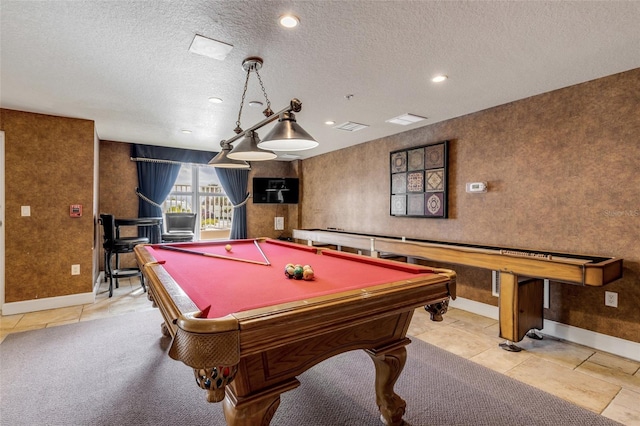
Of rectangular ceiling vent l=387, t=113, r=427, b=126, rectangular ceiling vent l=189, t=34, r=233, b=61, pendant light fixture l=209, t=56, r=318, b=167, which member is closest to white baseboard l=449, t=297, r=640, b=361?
rectangular ceiling vent l=387, t=113, r=427, b=126

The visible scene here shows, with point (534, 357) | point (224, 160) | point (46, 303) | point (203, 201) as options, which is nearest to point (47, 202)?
point (46, 303)

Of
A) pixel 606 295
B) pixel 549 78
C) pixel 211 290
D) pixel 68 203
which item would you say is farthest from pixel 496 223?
pixel 68 203

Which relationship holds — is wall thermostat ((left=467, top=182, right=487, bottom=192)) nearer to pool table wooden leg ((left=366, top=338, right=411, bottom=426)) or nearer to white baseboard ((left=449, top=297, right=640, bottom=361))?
white baseboard ((left=449, top=297, right=640, bottom=361))

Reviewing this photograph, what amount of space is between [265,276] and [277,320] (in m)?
0.83

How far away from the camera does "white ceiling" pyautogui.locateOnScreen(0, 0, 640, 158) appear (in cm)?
186

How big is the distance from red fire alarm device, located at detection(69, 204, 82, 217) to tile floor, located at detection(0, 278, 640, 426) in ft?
3.82

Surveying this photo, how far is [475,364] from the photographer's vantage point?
2518 mm

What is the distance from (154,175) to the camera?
5863 mm

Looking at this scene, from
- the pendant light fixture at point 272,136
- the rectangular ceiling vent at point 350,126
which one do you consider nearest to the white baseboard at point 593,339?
the pendant light fixture at point 272,136

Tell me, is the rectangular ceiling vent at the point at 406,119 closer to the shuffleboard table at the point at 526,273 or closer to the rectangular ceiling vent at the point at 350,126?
the rectangular ceiling vent at the point at 350,126

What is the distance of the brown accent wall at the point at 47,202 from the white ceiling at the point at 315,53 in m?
0.31

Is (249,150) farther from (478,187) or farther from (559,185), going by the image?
(559,185)

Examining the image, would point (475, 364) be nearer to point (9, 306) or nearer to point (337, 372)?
point (337, 372)

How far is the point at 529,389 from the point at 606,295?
1.32 metres
